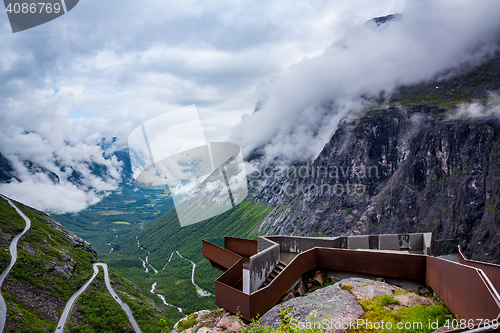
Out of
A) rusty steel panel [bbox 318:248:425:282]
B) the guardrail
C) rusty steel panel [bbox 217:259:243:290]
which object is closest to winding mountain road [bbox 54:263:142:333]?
rusty steel panel [bbox 217:259:243:290]

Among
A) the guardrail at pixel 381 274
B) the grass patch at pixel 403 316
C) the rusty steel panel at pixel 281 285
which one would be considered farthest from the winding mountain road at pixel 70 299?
the grass patch at pixel 403 316

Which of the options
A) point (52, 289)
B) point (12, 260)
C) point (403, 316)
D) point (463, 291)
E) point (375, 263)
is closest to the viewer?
point (463, 291)

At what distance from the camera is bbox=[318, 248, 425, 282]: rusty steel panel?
9773mm

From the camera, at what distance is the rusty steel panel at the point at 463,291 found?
4.98 metres

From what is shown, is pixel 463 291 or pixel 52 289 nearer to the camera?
pixel 463 291

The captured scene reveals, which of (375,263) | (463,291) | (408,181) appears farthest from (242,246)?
(408,181)

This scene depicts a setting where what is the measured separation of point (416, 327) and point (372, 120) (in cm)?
16015

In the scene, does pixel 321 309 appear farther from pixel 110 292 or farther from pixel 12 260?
pixel 110 292

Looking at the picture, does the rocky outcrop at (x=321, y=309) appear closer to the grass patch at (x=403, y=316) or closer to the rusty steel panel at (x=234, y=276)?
the grass patch at (x=403, y=316)

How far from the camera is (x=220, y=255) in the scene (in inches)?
547

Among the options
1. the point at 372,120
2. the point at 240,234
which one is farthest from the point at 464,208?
the point at 240,234

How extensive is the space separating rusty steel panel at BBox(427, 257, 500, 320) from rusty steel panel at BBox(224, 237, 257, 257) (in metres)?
8.62

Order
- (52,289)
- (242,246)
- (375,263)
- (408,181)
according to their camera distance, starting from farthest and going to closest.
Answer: (408,181) → (52,289) → (242,246) → (375,263)

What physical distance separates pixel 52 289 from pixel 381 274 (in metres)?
79.7
